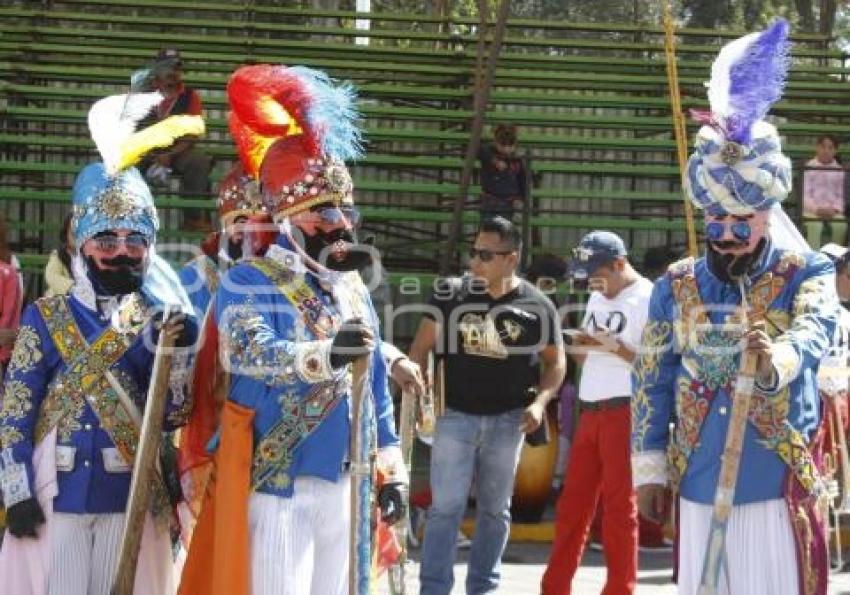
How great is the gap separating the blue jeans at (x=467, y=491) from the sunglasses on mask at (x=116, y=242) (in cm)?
315

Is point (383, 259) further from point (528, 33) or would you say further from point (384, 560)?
point (528, 33)

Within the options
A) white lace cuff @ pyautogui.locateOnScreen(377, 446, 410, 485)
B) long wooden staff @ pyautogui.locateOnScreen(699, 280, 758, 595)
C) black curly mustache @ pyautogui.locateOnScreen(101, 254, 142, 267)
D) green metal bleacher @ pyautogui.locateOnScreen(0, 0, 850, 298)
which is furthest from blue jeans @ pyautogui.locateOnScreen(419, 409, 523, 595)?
green metal bleacher @ pyautogui.locateOnScreen(0, 0, 850, 298)

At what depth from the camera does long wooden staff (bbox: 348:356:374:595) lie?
6004mm

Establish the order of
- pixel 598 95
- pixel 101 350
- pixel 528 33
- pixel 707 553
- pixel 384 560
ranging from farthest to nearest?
pixel 528 33, pixel 598 95, pixel 384 560, pixel 101 350, pixel 707 553

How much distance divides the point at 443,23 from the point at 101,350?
13.2 m

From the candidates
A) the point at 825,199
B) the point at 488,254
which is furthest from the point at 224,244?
the point at 825,199

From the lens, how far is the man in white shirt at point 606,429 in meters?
9.26

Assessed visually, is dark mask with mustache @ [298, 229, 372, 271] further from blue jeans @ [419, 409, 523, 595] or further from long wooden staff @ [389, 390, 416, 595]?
blue jeans @ [419, 409, 523, 595]

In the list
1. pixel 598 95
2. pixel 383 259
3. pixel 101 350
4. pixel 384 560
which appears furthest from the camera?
pixel 598 95

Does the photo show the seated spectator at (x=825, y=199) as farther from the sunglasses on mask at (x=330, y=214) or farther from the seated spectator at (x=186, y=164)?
the sunglasses on mask at (x=330, y=214)

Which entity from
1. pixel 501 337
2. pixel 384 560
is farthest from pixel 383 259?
pixel 384 560

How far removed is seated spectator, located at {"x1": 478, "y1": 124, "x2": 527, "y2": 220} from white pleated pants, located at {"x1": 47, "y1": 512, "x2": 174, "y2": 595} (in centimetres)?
852

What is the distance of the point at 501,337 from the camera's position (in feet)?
30.5

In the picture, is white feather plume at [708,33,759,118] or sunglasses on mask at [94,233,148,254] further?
sunglasses on mask at [94,233,148,254]
